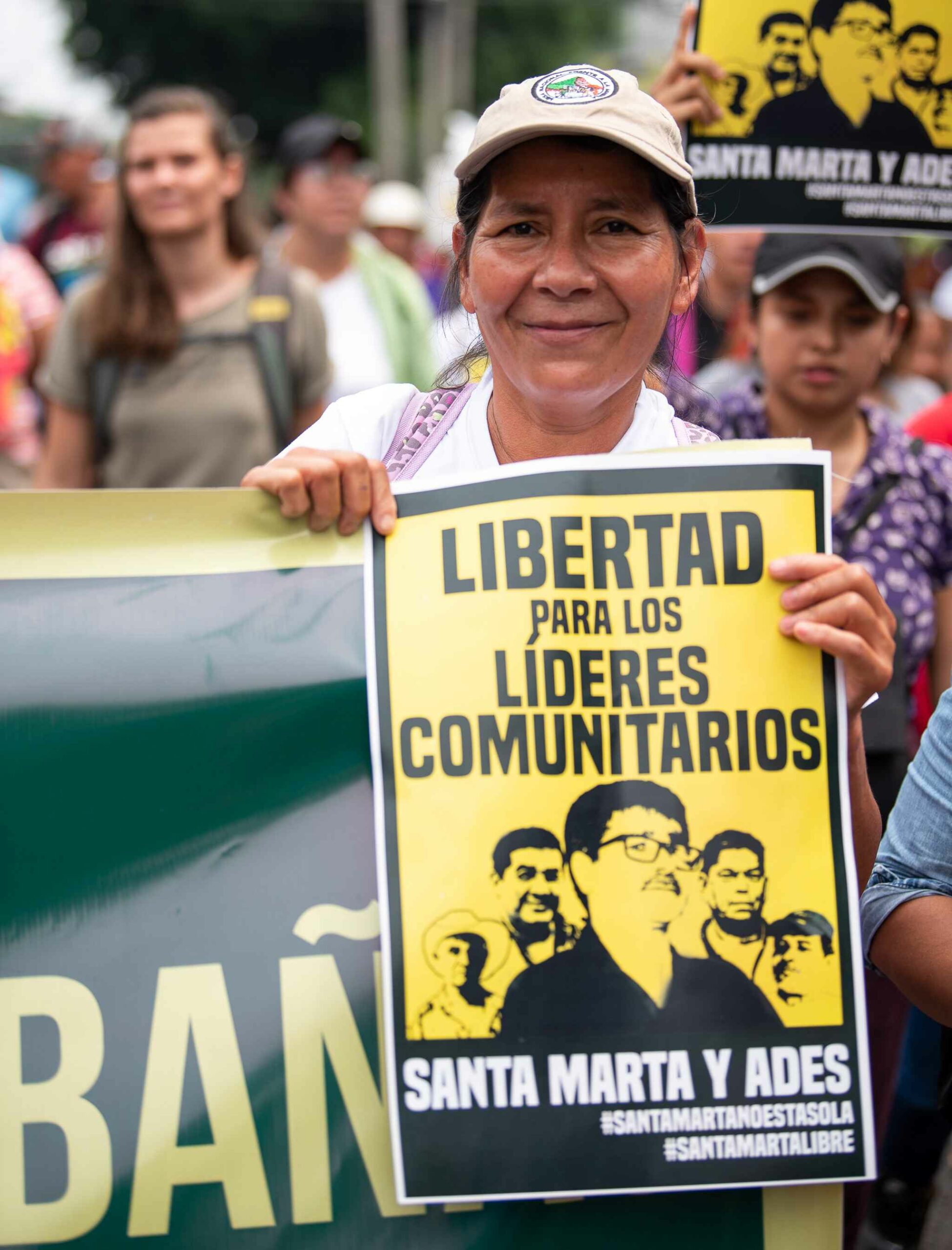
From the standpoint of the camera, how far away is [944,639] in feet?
9.86

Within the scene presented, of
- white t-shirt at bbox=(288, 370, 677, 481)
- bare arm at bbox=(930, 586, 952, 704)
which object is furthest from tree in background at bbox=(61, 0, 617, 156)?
white t-shirt at bbox=(288, 370, 677, 481)

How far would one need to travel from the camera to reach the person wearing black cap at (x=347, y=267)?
5.80m

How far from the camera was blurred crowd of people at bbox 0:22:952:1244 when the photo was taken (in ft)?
9.64

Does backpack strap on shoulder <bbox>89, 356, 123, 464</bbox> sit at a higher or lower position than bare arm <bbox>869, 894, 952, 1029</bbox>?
higher

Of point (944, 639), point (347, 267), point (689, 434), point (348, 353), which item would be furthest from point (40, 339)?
point (689, 434)

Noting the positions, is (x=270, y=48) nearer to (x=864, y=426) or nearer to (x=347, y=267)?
(x=347, y=267)

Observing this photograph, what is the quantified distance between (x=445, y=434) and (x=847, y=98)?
137cm

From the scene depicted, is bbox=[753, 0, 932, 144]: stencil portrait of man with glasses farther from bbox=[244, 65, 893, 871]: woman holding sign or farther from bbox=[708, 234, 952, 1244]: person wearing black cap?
bbox=[244, 65, 893, 871]: woman holding sign

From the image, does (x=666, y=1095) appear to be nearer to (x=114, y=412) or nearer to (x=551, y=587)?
(x=551, y=587)

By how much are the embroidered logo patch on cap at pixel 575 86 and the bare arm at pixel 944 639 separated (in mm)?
1466

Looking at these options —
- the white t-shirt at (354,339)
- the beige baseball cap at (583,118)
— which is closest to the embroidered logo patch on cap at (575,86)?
the beige baseball cap at (583,118)

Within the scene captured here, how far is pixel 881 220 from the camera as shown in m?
2.98

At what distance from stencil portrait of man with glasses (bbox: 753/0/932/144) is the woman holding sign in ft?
3.31

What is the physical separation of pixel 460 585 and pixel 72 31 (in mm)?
42049
